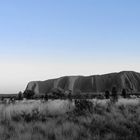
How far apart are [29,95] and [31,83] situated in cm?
10952

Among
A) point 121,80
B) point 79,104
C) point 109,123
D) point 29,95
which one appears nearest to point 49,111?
point 79,104

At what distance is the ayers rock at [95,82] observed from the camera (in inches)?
5044

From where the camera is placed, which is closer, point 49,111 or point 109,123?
point 109,123

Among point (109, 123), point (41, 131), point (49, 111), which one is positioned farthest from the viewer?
point (49, 111)

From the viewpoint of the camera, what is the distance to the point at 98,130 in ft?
31.2

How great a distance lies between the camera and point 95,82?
140375 mm

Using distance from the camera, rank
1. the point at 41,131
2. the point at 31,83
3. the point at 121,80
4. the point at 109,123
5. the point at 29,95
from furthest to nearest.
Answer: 1. the point at 31,83
2. the point at 121,80
3. the point at 29,95
4. the point at 109,123
5. the point at 41,131

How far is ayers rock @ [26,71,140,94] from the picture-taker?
128 m

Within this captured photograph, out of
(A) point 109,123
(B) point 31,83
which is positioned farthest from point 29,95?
(B) point 31,83

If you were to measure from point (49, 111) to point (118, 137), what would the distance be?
21.6ft

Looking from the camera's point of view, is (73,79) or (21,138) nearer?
(21,138)

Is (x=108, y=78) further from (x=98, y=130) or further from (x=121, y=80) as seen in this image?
(x=98, y=130)

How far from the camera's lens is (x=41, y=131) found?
924cm

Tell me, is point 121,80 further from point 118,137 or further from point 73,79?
point 118,137
